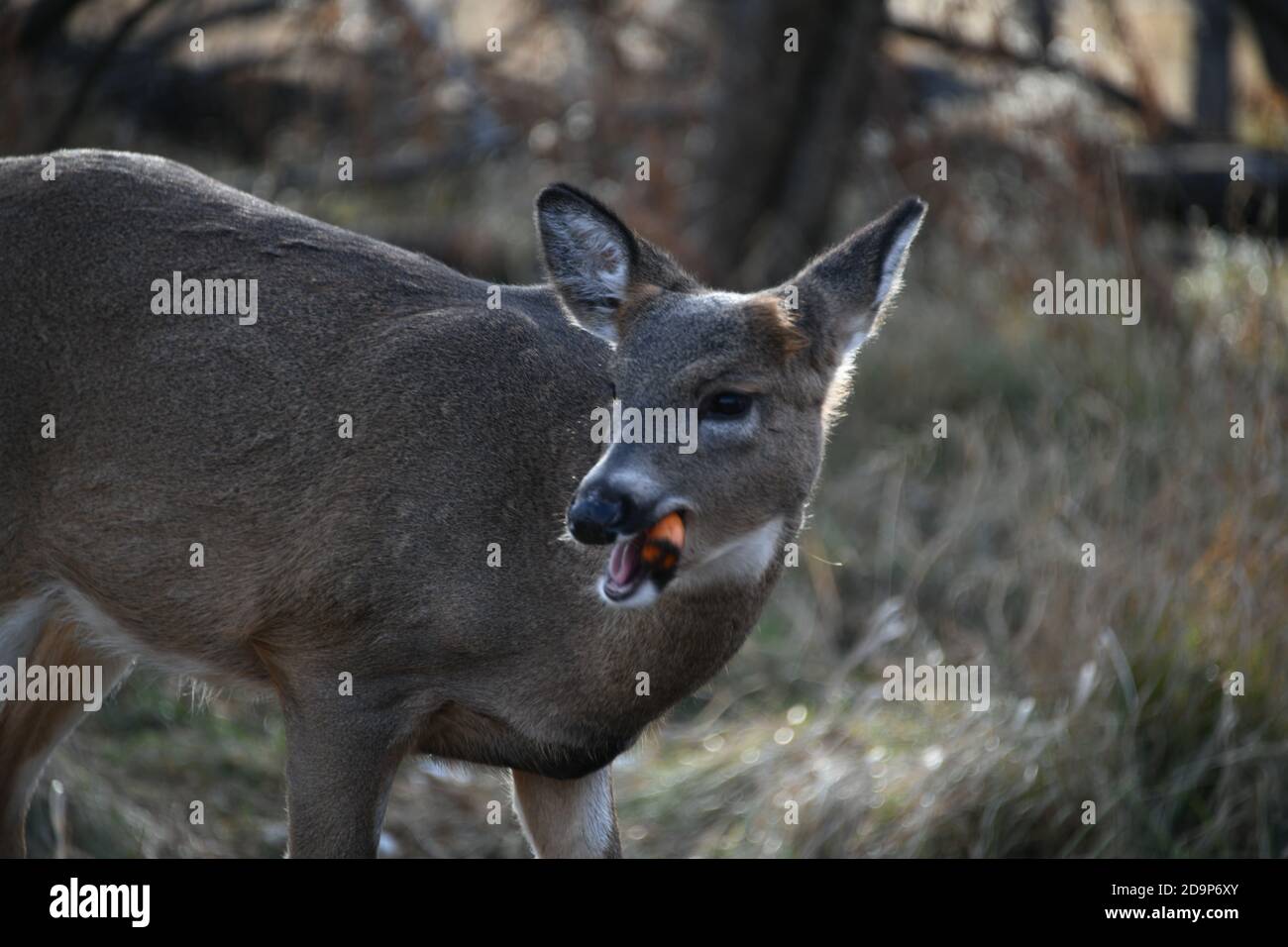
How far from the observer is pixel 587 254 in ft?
16.3

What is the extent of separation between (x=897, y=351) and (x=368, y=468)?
6851 millimetres

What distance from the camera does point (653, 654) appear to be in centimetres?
482

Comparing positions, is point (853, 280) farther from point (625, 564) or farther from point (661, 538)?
point (625, 564)

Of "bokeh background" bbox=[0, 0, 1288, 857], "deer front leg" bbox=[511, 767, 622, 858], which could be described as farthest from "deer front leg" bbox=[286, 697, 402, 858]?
"deer front leg" bbox=[511, 767, 622, 858]

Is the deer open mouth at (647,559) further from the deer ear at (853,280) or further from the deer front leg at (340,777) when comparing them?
the deer front leg at (340,777)

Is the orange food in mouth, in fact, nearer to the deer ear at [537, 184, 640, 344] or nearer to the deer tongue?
the deer tongue

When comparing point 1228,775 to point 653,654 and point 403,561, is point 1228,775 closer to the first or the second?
point 653,654

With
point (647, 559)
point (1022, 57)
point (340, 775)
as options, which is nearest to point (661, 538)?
point (647, 559)

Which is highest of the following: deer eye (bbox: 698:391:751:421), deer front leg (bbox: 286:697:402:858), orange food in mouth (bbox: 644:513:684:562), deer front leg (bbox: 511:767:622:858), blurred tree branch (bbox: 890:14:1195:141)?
blurred tree branch (bbox: 890:14:1195:141)

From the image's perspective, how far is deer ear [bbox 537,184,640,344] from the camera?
4.90 meters

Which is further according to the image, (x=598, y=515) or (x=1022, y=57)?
(x=1022, y=57)

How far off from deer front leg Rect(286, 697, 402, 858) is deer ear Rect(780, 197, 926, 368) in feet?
5.35

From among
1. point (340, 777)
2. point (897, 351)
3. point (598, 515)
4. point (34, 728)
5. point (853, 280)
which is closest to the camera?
point (598, 515)
